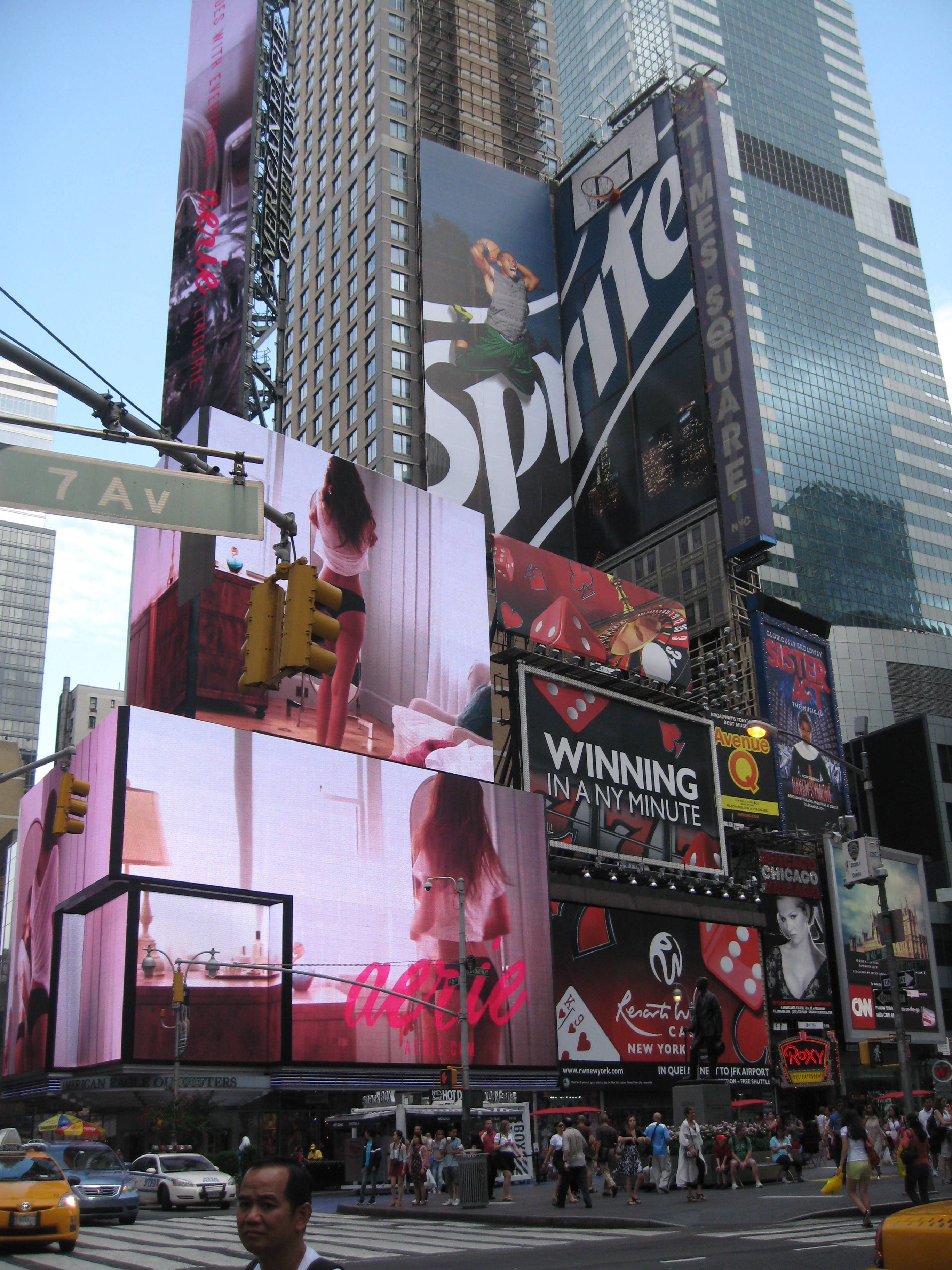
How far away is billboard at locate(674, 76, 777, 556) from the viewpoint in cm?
7881

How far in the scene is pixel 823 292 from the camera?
484 ft

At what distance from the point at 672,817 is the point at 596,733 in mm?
7197

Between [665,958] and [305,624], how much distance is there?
59.7 metres

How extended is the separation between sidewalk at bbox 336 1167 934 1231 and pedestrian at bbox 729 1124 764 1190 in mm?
386

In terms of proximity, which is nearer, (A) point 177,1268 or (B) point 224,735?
(A) point 177,1268

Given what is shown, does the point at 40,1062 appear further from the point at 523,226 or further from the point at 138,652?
the point at 523,226

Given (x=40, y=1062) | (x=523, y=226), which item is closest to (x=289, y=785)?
(x=40, y=1062)

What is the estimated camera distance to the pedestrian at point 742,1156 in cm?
2980

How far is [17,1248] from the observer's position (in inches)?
676

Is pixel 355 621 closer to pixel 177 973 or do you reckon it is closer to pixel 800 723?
pixel 177 973

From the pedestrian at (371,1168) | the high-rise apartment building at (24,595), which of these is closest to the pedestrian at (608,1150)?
the pedestrian at (371,1168)

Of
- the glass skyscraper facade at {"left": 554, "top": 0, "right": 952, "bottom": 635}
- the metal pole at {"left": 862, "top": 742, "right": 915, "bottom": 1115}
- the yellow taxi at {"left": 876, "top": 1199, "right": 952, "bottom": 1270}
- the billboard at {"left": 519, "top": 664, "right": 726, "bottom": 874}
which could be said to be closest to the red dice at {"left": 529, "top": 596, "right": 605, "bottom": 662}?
the billboard at {"left": 519, "top": 664, "right": 726, "bottom": 874}

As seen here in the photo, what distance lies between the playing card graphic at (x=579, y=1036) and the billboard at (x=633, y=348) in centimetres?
3766

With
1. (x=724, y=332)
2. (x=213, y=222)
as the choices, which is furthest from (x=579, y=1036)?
(x=213, y=222)
